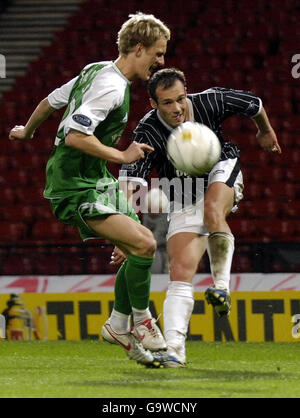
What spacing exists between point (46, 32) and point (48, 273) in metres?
6.79

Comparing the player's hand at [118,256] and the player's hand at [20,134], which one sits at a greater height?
the player's hand at [20,134]

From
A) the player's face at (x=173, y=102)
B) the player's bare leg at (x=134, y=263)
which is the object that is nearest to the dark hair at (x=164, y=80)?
the player's face at (x=173, y=102)

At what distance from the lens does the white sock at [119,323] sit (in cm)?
551

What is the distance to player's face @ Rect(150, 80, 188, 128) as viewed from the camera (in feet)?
17.6

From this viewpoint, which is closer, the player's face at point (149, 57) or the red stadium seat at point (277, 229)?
the player's face at point (149, 57)

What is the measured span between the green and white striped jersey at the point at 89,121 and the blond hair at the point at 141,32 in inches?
5.7

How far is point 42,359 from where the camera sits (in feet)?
20.9

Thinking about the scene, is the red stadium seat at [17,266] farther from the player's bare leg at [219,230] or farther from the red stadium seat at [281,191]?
the player's bare leg at [219,230]

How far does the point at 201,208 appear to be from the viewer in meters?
5.60

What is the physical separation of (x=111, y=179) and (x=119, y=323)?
80 centimetres

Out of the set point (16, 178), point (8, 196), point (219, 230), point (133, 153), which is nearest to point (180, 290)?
point (219, 230)

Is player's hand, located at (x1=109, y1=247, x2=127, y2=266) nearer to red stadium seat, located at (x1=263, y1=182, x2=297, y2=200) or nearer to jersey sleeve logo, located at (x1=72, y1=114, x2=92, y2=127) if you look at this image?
jersey sleeve logo, located at (x1=72, y1=114, x2=92, y2=127)

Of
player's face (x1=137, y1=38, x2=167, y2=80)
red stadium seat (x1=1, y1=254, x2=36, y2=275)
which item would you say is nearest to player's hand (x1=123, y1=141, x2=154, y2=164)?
player's face (x1=137, y1=38, x2=167, y2=80)
